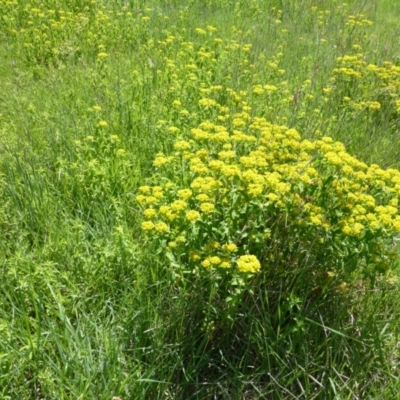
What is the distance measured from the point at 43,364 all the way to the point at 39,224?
79cm

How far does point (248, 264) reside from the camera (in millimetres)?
1729

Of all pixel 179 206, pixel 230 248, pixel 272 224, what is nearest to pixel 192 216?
pixel 179 206

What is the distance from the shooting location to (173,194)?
2121mm

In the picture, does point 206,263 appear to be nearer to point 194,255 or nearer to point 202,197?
point 194,255

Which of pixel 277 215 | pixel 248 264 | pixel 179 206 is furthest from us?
pixel 277 215

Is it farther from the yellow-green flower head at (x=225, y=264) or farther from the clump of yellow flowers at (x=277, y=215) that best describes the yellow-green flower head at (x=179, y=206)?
the yellow-green flower head at (x=225, y=264)

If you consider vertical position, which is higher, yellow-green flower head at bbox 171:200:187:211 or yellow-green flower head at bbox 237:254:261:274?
yellow-green flower head at bbox 171:200:187:211

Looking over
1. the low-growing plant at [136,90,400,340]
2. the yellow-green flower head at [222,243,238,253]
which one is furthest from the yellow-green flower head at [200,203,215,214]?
the yellow-green flower head at [222,243,238,253]

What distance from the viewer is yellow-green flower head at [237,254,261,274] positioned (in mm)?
1719

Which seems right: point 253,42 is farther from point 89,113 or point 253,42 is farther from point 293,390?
point 293,390

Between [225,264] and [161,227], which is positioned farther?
[161,227]

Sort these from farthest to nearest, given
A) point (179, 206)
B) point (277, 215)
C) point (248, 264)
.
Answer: point (277, 215) → point (179, 206) → point (248, 264)

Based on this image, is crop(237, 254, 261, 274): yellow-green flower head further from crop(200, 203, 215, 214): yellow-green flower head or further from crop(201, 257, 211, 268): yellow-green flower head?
crop(200, 203, 215, 214): yellow-green flower head

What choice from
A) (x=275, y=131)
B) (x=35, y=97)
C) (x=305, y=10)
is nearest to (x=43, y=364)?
(x=275, y=131)
